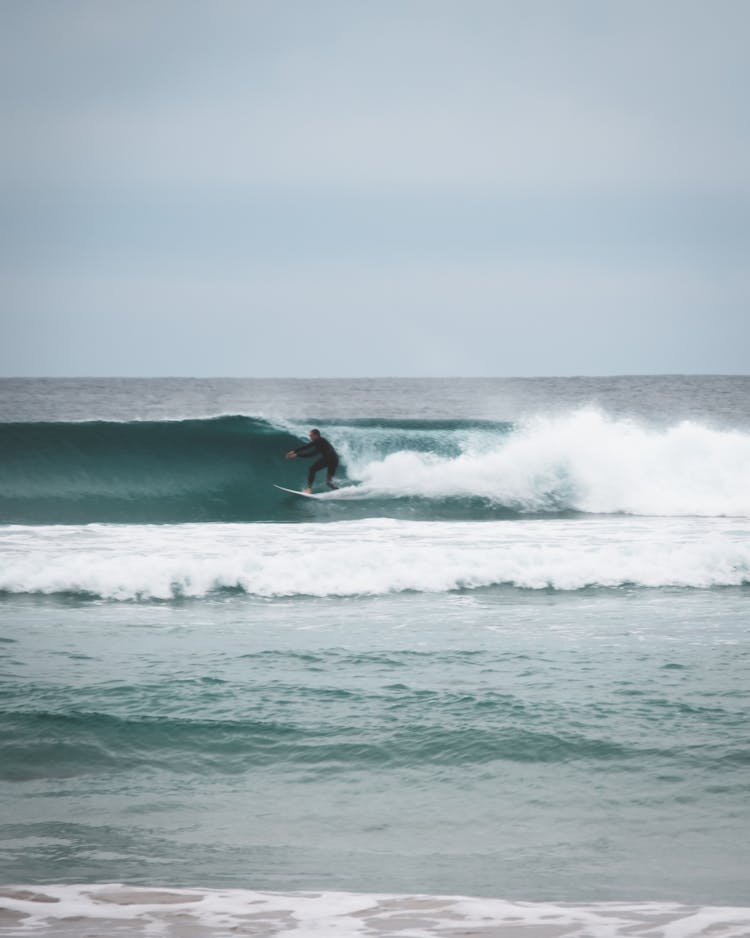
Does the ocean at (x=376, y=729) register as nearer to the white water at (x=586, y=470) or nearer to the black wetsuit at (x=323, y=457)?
the black wetsuit at (x=323, y=457)

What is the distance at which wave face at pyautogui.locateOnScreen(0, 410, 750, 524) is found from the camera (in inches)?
685

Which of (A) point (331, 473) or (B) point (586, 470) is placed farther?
(B) point (586, 470)

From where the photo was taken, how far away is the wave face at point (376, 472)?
1739cm

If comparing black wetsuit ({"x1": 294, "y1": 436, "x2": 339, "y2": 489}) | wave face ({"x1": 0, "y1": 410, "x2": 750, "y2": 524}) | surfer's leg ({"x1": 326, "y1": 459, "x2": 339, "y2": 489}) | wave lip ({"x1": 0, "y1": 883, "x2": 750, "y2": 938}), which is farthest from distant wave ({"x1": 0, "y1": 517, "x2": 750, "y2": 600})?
wave lip ({"x1": 0, "y1": 883, "x2": 750, "y2": 938})

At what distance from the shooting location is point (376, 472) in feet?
66.4

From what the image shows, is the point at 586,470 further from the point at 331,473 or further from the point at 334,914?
the point at 334,914

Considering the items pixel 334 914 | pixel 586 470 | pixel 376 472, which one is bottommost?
pixel 334 914

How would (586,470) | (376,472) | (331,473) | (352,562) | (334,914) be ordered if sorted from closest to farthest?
(334,914) < (352,562) < (331,473) < (586,470) < (376,472)

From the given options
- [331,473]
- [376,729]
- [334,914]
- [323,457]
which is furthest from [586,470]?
[334,914]

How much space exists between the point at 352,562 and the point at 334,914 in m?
6.97

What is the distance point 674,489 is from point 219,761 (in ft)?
47.5

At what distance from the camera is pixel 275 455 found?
21.5 m

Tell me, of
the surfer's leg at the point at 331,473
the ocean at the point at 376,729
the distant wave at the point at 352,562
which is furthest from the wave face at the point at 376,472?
the distant wave at the point at 352,562

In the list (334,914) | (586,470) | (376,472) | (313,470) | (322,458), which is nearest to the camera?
(334,914)
